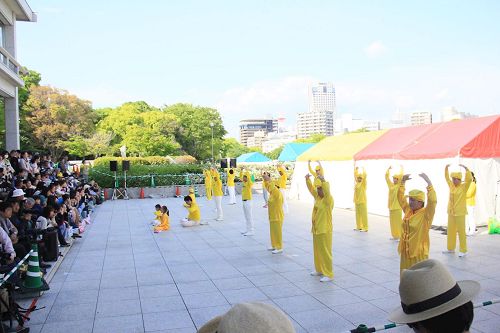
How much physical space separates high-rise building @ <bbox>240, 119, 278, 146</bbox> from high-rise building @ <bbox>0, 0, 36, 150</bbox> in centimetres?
15970

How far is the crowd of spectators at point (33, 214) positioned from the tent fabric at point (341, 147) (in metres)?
10.0

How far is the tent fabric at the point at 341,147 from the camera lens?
17672 millimetres

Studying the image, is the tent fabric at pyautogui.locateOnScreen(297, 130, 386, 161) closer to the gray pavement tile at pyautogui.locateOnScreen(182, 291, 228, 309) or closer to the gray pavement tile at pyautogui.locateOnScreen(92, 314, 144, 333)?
the gray pavement tile at pyautogui.locateOnScreen(182, 291, 228, 309)

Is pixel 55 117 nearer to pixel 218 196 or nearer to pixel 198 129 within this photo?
pixel 198 129

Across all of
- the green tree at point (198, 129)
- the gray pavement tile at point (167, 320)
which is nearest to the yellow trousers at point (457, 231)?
the gray pavement tile at point (167, 320)

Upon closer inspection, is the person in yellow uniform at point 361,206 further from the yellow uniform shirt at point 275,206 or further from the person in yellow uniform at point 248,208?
the yellow uniform shirt at point 275,206

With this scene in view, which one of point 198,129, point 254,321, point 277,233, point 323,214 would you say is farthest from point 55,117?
point 254,321

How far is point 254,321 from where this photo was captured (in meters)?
1.30

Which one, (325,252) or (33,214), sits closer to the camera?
(325,252)

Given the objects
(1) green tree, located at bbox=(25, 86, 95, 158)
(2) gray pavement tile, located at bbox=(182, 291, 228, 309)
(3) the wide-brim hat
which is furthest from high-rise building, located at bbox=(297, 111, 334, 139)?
(3) the wide-brim hat

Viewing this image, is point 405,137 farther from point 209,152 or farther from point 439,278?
point 209,152

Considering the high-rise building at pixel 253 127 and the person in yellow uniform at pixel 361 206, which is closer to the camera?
the person in yellow uniform at pixel 361 206

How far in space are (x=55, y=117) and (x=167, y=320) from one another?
3195cm

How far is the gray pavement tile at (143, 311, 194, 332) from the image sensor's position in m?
5.79
